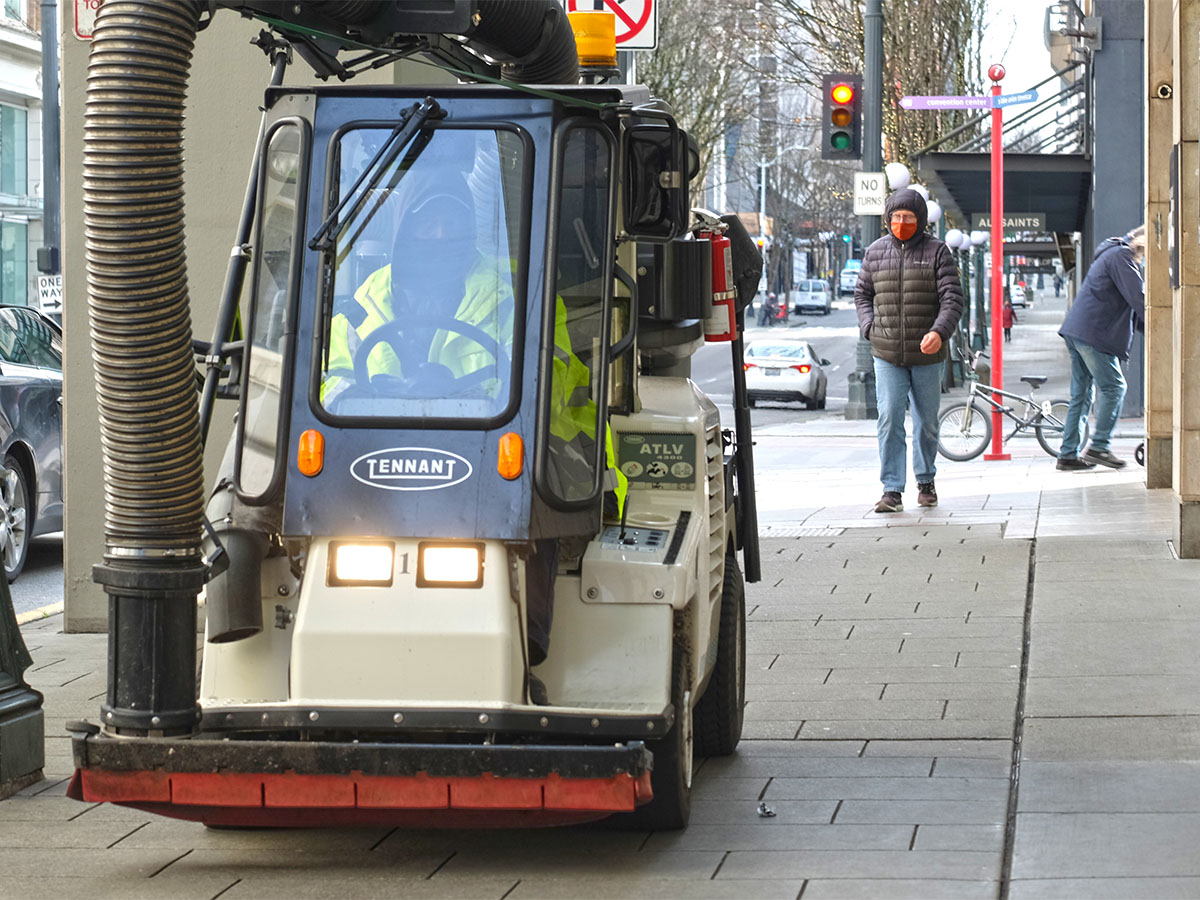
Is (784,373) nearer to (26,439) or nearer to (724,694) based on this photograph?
(26,439)

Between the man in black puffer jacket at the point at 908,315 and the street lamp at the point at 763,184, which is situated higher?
the street lamp at the point at 763,184

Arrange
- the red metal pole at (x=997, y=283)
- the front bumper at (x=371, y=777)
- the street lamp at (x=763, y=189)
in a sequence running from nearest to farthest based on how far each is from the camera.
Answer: the front bumper at (x=371, y=777)
the red metal pole at (x=997, y=283)
the street lamp at (x=763, y=189)

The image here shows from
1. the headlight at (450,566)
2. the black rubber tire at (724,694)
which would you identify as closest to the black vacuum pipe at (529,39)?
the headlight at (450,566)

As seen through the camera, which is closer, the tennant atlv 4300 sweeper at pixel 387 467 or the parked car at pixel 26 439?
the tennant atlv 4300 sweeper at pixel 387 467

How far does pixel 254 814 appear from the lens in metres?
4.62

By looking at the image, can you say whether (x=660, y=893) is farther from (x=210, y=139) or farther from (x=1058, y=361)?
(x=1058, y=361)

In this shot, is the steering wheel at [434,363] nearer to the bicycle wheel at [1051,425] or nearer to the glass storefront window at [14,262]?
the bicycle wheel at [1051,425]

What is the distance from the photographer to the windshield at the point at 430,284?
15.6 ft

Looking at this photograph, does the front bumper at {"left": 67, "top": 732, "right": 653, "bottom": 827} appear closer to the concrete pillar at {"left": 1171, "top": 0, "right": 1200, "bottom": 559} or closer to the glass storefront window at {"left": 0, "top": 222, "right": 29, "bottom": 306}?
the concrete pillar at {"left": 1171, "top": 0, "right": 1200, "bottom": 559}

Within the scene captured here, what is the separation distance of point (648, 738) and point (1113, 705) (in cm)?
259

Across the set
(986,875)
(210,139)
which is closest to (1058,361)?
(210,139)

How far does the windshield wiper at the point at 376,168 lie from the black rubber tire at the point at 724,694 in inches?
75.1

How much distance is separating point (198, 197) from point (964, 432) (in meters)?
10.3

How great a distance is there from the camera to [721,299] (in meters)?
5.86
